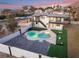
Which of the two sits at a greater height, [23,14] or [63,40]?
[23,14]

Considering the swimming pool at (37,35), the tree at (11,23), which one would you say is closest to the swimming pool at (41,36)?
the swimming pool at (37,35)

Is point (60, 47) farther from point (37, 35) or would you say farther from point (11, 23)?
point (11, 23)

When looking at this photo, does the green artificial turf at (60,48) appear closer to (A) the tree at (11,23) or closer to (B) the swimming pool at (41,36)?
(B) the swimming pool at (41,36)

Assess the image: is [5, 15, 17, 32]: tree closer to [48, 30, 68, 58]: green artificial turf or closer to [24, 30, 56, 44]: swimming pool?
[24, 30, 56, 44]: swimming pool

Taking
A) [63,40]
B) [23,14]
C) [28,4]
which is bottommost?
[63,40]

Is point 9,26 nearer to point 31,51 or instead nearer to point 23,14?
point 23,14

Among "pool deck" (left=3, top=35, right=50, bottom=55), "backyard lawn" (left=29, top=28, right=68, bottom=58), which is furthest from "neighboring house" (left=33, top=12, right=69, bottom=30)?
"pool deck" (left=3, top=35, right=50, bottom=55)

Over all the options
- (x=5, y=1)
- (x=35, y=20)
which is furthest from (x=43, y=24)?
(x=5, y=1)
